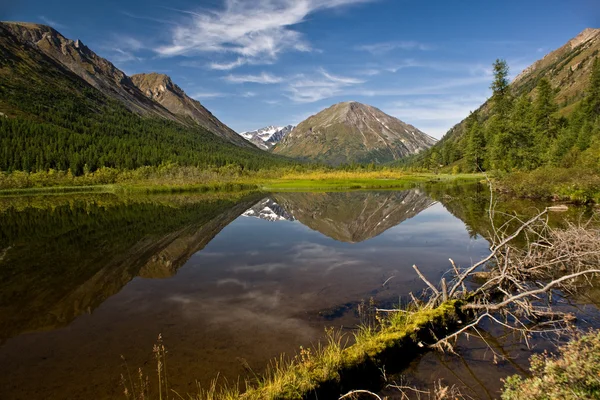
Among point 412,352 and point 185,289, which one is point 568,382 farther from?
point 185,289

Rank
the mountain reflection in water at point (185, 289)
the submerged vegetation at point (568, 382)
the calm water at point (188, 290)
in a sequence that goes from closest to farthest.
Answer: the submerged vegetation at point (568, 382)
the calm water at point (188, 290)
the mountain reflection in water at point (185, 289)

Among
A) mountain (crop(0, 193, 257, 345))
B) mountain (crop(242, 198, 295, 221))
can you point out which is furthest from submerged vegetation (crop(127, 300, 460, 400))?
mountain (crop(242, 198, 295, 221))

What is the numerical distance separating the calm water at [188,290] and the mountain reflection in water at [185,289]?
0.17ft

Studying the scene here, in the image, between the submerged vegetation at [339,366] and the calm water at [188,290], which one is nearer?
the submerged vegetation at [339,366]

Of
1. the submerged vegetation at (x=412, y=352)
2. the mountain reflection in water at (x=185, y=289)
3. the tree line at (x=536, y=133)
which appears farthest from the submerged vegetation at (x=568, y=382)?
the tree line at (x=536, y=133)

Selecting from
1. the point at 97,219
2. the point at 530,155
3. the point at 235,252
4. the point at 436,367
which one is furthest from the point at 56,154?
the point at 436,367

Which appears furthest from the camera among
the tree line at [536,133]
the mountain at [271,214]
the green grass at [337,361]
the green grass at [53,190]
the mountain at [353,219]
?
the green grass at [53,190]

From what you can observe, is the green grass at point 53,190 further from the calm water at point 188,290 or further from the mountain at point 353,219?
the mountain at point 353,219

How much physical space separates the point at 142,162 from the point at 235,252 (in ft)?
455

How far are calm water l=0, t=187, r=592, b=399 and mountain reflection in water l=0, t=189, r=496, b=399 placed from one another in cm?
5

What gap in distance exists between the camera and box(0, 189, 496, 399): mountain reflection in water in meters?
8.84

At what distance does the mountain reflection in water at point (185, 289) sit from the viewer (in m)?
8.84

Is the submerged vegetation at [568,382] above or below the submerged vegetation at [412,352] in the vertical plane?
above

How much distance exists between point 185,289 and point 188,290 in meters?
0.23
